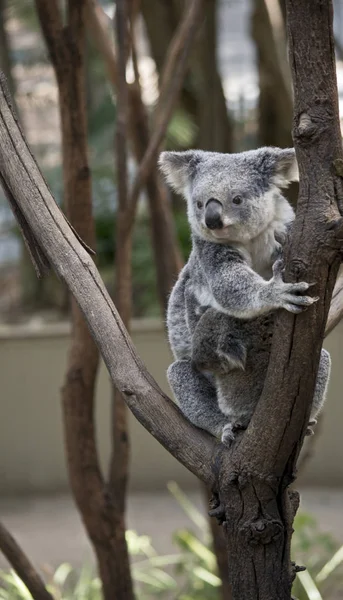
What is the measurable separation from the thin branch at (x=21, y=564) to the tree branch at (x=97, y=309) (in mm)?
1047

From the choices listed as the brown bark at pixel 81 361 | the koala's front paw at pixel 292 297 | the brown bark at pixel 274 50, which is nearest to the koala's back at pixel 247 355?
the koala's front paw at pixel 292 297

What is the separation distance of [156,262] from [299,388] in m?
2.17

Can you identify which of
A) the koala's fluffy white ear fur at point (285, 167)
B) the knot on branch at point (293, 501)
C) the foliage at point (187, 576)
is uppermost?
the koala's fluffy white ear fur at point (285, 167)

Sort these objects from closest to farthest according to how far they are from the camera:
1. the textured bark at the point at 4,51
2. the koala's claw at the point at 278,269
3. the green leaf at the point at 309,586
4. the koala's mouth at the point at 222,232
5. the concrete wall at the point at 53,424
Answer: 1. the koala's claw at the point at 278,269
2. the koala's mouth at the point at 222,232
3. the green leaf at the point at 309,586
4. the concrete wall at the point at 53,424
5. the textured bark at the point at 4,51

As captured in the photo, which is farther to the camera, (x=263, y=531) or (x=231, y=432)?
(x=231, y=432)

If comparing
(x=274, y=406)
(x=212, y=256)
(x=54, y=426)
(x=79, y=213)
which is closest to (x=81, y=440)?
(x=79, y=213)

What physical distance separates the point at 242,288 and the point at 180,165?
1.78ft

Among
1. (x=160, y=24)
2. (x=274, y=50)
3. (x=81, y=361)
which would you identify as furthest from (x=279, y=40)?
(x=81, y=361)

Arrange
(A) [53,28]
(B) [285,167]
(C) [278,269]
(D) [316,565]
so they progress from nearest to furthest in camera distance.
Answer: (C) [278,269], (B) [285,167], (A) [53,28], (D) [316,565]

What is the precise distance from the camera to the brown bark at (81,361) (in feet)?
10.4

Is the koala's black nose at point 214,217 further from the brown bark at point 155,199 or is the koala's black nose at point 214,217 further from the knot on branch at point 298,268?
the brown bark at point 155,199

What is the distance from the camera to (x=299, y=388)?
188cm

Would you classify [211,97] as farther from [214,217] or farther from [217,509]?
[217,509]

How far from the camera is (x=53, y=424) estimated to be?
609 cm
